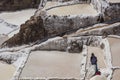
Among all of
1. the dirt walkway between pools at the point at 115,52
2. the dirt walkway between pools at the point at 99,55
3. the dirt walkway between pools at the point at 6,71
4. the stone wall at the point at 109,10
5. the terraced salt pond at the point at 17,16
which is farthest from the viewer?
the terraced salt pond at the point at 17,16

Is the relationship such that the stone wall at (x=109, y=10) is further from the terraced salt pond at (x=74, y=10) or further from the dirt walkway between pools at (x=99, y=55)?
the dirt walkway between pools at (x=99, y=55)

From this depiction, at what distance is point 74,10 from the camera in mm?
22828

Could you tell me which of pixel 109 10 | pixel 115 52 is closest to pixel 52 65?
pixel 115 52

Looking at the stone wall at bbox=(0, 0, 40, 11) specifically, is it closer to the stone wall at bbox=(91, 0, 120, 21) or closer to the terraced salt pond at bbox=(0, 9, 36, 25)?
the terraced salt pond at bbox=(0, 9, 36, 25)

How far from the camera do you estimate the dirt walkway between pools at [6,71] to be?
1858 cm

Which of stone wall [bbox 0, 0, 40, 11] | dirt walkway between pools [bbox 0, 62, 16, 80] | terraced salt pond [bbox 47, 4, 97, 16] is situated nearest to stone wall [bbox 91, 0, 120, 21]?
terraced salt pond [bbox 47, 4, 97, 16]

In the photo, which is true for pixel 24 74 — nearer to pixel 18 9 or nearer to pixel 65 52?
pixel 65 52

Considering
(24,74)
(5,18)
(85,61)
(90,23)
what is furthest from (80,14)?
(5,18)

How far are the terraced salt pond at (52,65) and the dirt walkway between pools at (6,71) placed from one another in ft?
4.10

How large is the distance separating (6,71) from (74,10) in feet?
22.2

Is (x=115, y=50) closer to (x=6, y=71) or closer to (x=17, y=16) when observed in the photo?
(x=6, y=71)

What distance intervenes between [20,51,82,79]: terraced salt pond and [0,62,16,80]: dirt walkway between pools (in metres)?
1.25

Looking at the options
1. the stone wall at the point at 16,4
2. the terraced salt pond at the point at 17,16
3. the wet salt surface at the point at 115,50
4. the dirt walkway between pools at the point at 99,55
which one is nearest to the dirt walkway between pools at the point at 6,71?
the dirt walkway between pools at the point at 99,55

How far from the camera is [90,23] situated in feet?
70.6
